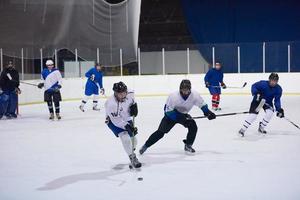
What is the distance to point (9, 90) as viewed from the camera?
8609 mm

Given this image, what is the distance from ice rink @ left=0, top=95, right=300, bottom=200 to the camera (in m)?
3.31

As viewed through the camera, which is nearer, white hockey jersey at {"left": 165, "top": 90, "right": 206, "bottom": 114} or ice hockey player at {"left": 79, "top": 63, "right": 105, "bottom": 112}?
white hockey jersey at {"left": 165, "top": 90, "right": 206, "bottom": 114}

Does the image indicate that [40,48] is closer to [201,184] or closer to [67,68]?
[67,68]

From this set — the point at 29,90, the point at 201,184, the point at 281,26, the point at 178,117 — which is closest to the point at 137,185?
the point at 201,184

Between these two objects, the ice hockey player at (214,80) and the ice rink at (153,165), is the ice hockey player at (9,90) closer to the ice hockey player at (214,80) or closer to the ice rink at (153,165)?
the ice rink at (153,165)

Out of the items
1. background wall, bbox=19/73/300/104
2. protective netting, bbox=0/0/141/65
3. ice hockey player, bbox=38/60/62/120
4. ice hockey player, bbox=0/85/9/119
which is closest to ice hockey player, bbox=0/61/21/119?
ice hockey player, bbox=0/85/9/119

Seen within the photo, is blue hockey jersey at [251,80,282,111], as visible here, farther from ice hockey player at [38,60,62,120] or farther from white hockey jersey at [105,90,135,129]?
ice hockey player at [38,60,62,120]

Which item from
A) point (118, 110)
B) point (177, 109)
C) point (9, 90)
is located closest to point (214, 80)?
point (9, 90)

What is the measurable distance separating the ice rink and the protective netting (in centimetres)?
453

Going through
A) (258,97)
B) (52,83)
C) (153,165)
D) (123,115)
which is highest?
(52,83)

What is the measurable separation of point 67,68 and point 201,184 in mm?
10177

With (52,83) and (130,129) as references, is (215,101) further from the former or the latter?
(130,129)

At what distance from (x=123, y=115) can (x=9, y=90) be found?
521 cm

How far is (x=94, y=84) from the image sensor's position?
32.8ft
